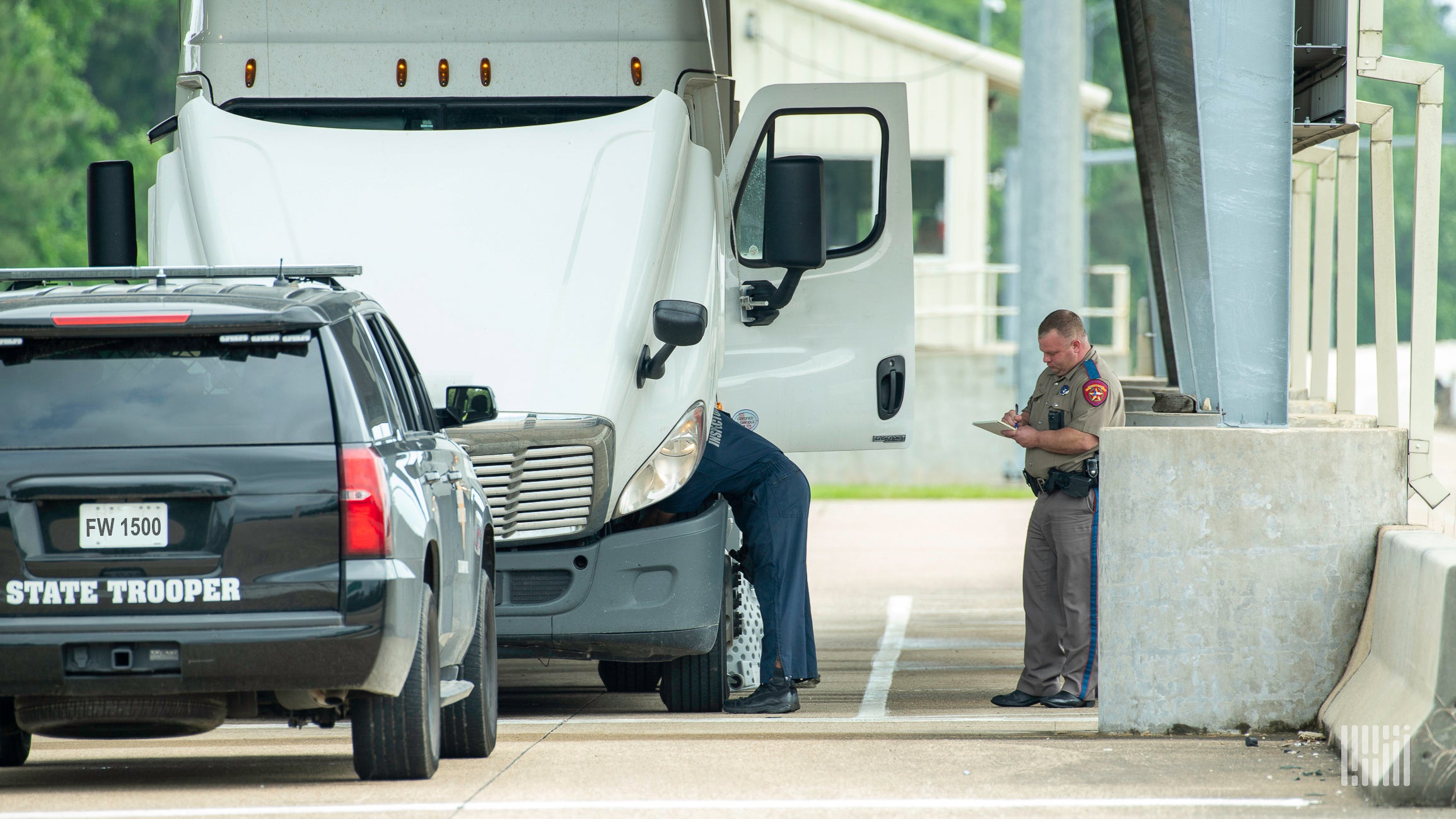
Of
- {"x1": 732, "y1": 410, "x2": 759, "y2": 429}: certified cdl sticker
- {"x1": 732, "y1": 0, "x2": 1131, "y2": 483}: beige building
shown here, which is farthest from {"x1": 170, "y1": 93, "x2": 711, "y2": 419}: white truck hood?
{"x1": 732, "y1": 0, "x2": 1131, "y2": 483}: beige building

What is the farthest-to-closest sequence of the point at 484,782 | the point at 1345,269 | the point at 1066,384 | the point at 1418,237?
the point at 1345,269 → the point at 1418,237 → the point at 1066,384 → the point at 484,782

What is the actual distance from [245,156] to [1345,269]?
24.7 ft

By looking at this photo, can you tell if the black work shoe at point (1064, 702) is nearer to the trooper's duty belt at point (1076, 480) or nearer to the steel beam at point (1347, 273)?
the trooper's duty belt at point (1076, 480)

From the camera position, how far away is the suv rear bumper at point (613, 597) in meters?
8.47

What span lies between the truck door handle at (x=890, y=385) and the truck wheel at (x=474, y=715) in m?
3.34

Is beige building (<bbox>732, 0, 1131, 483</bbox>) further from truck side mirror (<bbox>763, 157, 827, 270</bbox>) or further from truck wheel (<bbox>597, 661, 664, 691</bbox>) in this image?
truck side mirror (<bbox>763, 157, 827, 270</bbox>)

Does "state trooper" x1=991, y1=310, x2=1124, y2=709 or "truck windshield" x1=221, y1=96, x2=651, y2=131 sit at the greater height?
"truck windshield" x1=221, y1=96, x2=651, y2=131

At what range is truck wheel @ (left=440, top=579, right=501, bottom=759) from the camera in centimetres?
718

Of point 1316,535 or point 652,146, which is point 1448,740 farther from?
point 652,146

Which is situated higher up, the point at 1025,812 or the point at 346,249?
the point at 346,249

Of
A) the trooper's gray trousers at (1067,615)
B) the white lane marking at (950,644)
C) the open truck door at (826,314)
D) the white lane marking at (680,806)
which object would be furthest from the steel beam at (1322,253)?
the white lane marking at (680,806)

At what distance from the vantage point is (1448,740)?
6062 mm

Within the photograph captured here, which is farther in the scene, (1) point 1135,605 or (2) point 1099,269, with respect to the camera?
(2) point 1099,269

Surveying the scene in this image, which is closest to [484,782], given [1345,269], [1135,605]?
[1135,605]
